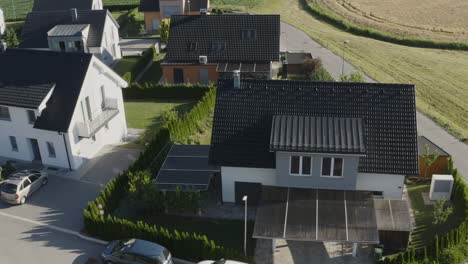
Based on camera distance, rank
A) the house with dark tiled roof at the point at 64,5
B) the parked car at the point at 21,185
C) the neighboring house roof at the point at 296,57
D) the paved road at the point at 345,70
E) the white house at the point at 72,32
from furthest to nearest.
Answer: the house with dark tiled roof at the point at 64,5, the white house at the point at 72,32, the neighboring house roof at the point at 296,57, the paved road at the point at 345,70, the parked car at the point at 21,185

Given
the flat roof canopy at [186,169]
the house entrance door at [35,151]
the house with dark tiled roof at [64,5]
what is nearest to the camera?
the flat roof canopy at [186,169]

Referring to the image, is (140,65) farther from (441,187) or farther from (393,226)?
(393,226)

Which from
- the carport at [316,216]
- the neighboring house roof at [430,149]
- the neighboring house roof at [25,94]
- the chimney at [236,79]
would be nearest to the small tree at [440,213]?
the carport at [316,216]

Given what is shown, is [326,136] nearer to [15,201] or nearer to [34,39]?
[15,201]

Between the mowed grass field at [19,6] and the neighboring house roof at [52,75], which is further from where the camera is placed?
the mowed grass field at [19,6]

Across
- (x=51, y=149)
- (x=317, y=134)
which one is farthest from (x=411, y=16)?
(x=51, y=149)

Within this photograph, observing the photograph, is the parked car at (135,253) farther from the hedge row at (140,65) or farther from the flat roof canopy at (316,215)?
the hedge row at (140,65)

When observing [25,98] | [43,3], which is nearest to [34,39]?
[43,3]
